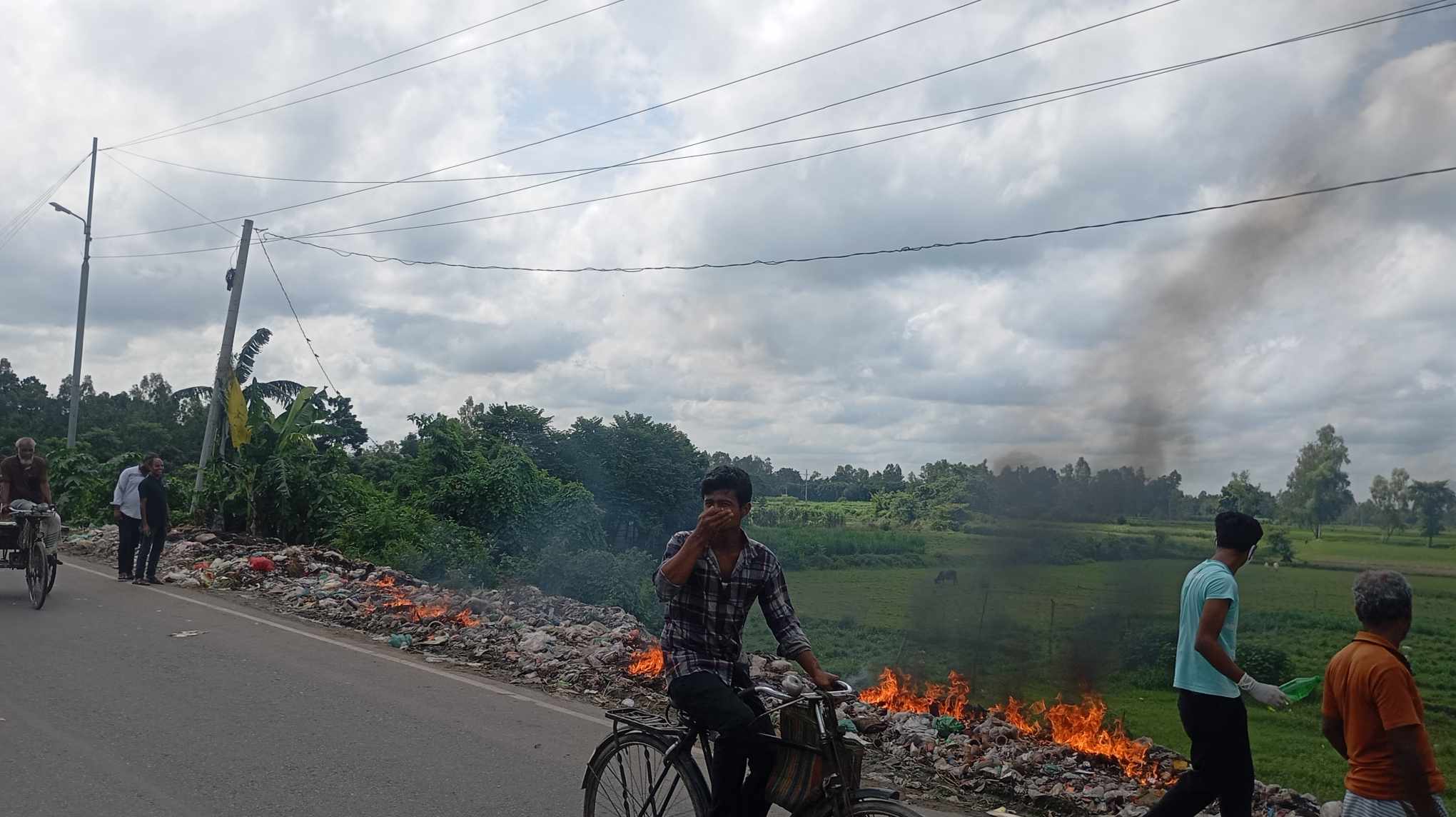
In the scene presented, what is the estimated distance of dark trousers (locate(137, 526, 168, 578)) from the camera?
14.4 m

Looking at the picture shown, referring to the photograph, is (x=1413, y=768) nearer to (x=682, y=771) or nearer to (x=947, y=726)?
(x=682, y=771)

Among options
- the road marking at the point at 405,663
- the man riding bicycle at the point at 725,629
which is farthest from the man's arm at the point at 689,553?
the road marking at the point at 405,663

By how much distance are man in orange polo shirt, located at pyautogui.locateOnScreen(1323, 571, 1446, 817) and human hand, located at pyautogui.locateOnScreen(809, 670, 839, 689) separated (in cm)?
181

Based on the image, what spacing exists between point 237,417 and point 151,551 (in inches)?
255

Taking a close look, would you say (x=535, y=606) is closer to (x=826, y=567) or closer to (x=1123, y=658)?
(x=1123, y=658)

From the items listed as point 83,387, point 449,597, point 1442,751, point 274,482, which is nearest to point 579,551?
point 274,482

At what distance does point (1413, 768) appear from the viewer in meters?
3.44

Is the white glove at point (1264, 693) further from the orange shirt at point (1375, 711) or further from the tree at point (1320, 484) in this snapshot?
the tree at point (1320, 484)

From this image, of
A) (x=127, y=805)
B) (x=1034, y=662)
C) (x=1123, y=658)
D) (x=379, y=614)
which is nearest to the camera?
(x=127, y=805)

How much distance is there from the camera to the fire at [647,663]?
30.8 ft

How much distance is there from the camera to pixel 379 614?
39.7 ft

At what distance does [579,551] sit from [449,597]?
12.3 meters

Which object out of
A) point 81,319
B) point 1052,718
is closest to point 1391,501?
point 1052,718

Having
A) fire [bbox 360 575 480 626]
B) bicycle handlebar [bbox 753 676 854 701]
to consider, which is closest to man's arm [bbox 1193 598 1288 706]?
bicycle handlebar [bbox 753 676 854 701]
